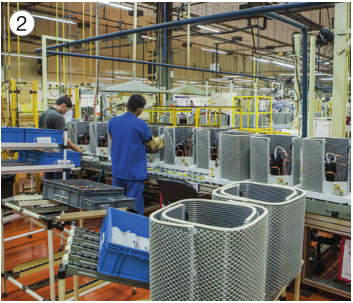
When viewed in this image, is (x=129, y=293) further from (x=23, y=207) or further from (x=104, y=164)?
(x=104, y=164)

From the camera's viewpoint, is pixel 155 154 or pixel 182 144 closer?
pixel 182 144

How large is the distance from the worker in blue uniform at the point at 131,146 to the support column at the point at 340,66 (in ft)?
5.88

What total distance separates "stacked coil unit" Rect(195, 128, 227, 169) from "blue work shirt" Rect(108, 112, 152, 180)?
50 centimetres

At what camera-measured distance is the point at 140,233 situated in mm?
1932

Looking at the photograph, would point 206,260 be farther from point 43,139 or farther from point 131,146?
point 43,139

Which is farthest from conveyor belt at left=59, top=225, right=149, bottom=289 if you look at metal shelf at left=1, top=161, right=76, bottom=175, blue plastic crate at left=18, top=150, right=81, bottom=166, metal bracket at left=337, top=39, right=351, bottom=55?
metal bracket at left=337, top=39, right=351, bottom=55

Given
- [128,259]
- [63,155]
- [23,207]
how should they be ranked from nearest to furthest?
[128,259] < [23,207] < [63,155]

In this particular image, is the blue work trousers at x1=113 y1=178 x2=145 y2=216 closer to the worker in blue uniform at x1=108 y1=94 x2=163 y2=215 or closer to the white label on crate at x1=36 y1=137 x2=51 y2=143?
the worker in blue uniform at x1=108 y1=94 x2=163 y2=215

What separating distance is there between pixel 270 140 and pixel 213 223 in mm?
1436

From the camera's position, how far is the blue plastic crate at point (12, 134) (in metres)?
3.15

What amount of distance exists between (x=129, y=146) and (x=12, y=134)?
1.13 meters

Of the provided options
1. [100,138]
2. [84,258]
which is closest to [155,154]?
[100,138]

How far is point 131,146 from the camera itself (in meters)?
3.20

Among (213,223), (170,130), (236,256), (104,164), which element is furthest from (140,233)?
(104,164)
